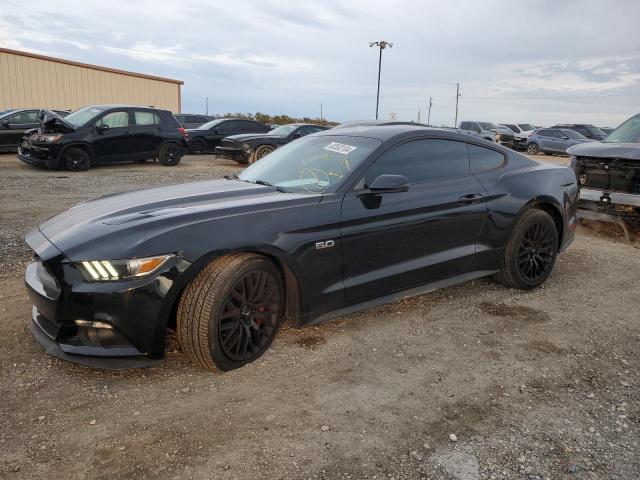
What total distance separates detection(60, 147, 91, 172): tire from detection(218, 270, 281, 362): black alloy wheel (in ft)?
35.5

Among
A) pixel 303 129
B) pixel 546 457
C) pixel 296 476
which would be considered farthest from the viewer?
pixel 303 129

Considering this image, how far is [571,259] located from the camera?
6.04 meters

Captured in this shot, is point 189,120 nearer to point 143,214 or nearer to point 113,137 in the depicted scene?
point 113,137

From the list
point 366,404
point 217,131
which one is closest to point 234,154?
point 217,131

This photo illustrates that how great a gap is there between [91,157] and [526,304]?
37.1ft

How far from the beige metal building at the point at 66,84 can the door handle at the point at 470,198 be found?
2981 centimetres

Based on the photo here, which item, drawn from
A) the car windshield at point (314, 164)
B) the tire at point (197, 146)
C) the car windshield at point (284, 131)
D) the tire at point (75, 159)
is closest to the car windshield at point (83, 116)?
the tire at point (75, 159)

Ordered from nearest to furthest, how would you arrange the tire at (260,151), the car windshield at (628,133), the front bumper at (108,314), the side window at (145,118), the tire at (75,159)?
the front bumper at (108,314) < the car windshield at (628,133) < the tire at (75,159) < the side window at (145,118) < the tire at (260,151)

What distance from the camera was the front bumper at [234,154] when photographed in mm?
14773

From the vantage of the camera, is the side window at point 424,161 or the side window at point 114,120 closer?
the side window at point 424,161

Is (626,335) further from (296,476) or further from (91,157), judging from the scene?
(91,157)

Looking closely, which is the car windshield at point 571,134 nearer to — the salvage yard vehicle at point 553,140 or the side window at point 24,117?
the salvage yard vehicle at point 553,140

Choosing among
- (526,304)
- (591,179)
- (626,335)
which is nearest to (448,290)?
(526,304)

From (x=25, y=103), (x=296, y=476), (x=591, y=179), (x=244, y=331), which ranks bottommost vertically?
(x=296, y=476)
